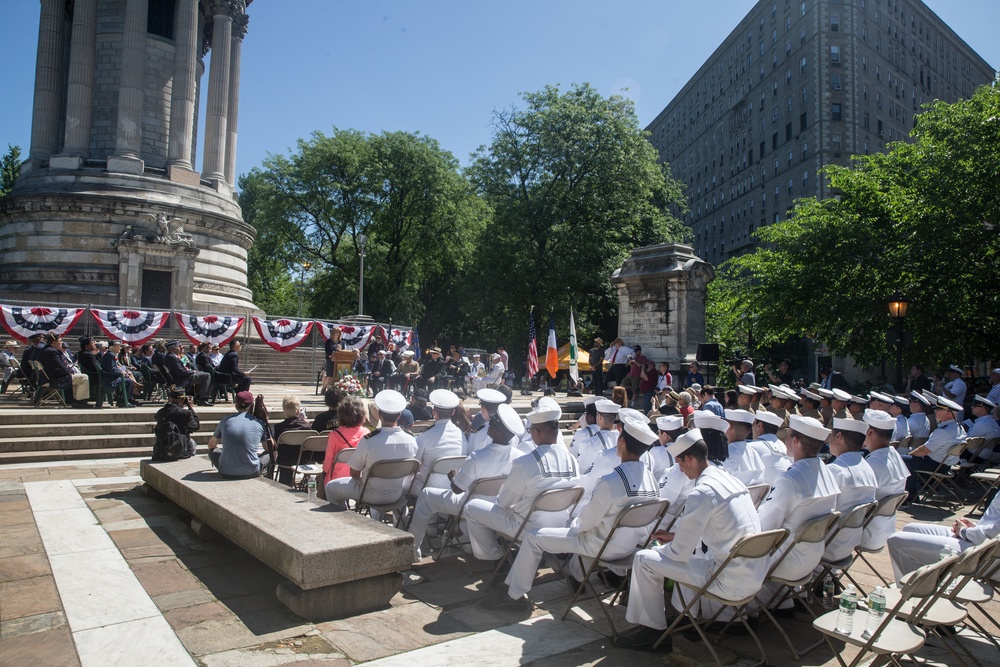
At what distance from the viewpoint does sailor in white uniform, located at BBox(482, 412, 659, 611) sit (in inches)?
210

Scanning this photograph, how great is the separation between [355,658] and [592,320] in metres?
40.5

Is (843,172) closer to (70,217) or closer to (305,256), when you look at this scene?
(70,217)

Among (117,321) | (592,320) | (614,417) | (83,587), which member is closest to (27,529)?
(83,587)

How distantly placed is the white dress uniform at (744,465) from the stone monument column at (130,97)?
3170 cm

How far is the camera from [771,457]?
24.7 ft

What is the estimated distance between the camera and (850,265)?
2353 centimetres

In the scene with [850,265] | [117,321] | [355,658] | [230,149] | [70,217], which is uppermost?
[230,149]

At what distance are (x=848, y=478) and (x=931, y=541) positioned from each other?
2.60ft

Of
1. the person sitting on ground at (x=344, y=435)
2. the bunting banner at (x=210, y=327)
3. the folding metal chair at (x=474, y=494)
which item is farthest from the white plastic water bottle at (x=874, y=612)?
the bunting banner at (x=210, y=327)

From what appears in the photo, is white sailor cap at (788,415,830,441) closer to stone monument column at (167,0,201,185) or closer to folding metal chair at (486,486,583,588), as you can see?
folding metal chair at (486,486,583,588)

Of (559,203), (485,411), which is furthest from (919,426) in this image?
(559,203)

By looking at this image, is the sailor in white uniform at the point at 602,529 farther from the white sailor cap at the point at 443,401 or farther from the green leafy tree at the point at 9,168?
the green leafy tree at the point at 9,168

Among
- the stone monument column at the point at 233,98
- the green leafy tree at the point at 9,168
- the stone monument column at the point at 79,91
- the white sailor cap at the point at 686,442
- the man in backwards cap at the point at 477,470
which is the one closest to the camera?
the white sailor cap at the point at 686,442

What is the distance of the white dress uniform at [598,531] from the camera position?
17.5 feet
